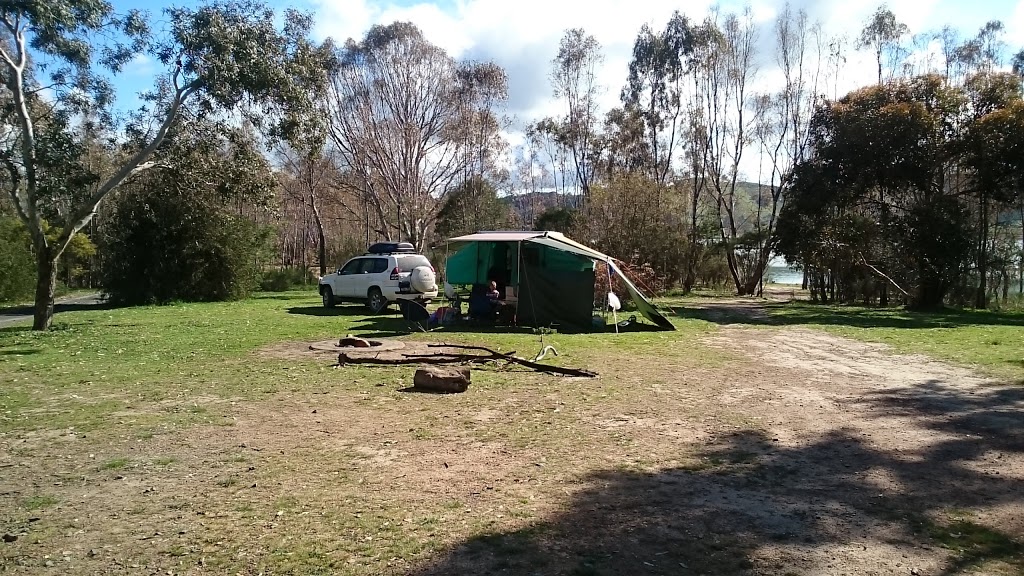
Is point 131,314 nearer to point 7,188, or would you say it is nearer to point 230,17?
point 7,188

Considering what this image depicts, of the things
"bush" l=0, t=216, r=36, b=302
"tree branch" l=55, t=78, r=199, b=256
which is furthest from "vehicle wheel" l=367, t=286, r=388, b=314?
"bush" l=0, t=216, r=36, b=302

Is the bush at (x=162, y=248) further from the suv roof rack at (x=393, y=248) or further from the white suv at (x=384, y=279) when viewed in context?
the suv roof rack at (x=393, y=248)

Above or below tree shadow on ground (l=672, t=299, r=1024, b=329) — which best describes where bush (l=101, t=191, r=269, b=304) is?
above

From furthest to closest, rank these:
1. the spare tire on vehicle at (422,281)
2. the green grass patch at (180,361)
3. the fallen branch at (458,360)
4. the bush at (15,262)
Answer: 1. the bush at (15,262)
2. the spare tire on vehicle at (422,281)
3. the fallen branch at (458,360)
4. the green grass patch at (180,361)

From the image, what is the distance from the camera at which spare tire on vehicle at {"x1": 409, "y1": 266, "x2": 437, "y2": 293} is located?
16.8m

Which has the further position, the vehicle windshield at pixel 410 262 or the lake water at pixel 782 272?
the lake water at pixel 782 272

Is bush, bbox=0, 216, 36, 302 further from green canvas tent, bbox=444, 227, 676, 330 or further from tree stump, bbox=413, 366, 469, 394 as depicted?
tree stump, bbox=413, 366, 469, 394

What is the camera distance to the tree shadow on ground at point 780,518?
→ 3564 millimetres

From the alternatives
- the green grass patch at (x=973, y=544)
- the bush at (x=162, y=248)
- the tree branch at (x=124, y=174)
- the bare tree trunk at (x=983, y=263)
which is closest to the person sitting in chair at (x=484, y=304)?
the tree branch at (x=124, y=174)

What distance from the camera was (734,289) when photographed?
3728cm

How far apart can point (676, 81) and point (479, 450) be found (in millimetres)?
35653

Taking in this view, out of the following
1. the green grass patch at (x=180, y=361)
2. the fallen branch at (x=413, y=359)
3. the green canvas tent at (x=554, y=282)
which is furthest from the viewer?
the green canvas tent at (x=554, y=282)

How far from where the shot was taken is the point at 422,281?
1683 cm

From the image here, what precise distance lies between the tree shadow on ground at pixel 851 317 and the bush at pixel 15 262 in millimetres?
22852
